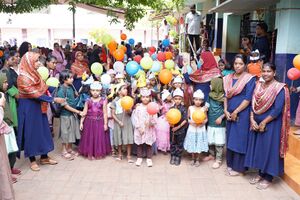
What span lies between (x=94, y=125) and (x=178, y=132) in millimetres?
1249

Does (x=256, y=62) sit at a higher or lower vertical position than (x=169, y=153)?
higher

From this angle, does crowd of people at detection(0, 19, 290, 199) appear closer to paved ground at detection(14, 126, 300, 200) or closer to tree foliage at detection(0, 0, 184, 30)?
paved ground at detection(14, 126, 300, 200)

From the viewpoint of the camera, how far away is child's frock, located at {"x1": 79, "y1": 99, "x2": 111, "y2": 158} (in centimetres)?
478

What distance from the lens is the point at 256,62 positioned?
4973 millimetres

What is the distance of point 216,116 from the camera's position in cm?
456

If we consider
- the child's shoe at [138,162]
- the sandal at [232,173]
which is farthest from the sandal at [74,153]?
the sandal at [232,173]

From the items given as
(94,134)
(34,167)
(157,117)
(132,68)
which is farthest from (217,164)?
(34,167)

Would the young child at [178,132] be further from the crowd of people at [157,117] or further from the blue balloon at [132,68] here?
the blue balloon at [132,68]

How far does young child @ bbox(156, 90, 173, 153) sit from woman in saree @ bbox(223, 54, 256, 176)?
0.94 metres

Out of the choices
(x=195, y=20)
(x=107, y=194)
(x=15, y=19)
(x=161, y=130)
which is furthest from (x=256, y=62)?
(x=15, y=19)

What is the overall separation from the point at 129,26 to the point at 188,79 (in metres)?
3.33

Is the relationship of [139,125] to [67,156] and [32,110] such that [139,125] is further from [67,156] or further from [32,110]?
[32,110]

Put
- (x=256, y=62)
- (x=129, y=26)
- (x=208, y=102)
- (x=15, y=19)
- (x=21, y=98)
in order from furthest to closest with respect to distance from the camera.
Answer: (x=15, y=19), (x=129, y=26), (x=256, y=62), (x=208, y=102), (x=21, y=98)

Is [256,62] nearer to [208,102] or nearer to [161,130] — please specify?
[208,102]
